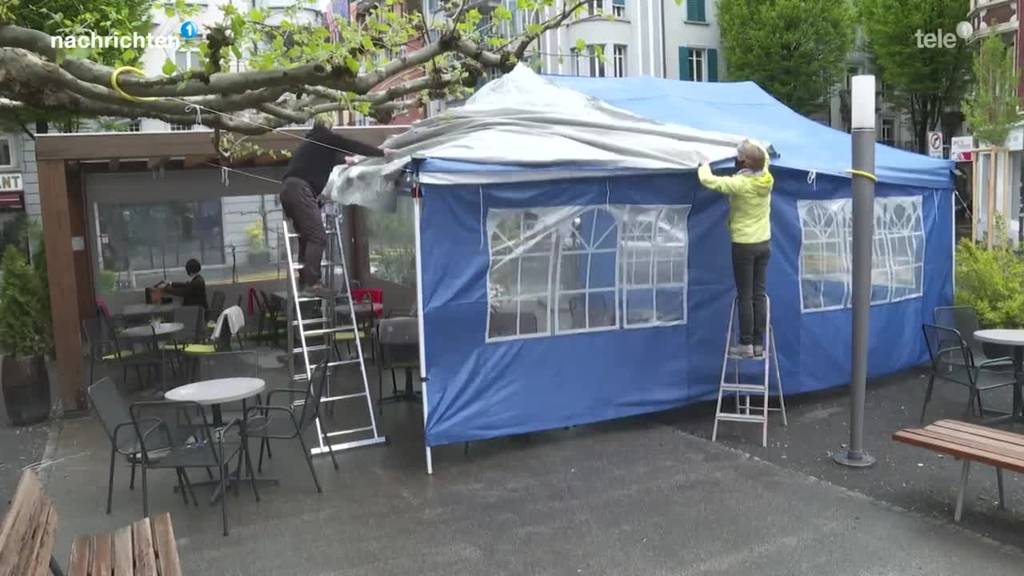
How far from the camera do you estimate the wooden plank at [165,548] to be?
366 centimetres

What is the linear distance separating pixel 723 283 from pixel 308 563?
4.38m

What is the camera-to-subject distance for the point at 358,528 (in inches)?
213

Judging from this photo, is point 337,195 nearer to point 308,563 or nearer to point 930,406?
point 308,563

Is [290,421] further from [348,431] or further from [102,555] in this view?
[102,555]

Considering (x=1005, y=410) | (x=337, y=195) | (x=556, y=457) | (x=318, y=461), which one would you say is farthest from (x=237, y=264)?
(x=1005, y=410)

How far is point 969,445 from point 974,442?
0.28 ft

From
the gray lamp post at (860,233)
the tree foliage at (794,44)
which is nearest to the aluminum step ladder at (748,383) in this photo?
the gray lamp post at (860,233)

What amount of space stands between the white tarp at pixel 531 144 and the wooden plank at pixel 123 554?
3.06m

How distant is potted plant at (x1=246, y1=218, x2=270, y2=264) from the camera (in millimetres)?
14484

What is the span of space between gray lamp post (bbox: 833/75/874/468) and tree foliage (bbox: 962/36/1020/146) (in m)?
10.9

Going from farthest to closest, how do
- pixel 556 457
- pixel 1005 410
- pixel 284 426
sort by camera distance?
pixel 1005 410 → pixel 556 457 → pixel 284 426

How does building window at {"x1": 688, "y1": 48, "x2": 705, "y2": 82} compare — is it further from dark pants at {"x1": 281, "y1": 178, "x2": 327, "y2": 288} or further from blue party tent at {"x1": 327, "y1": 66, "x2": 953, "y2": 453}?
dark pants at {"x1": 281, "y1": 178, "x2": 327, "y2": 288}

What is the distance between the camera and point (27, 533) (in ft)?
11.4

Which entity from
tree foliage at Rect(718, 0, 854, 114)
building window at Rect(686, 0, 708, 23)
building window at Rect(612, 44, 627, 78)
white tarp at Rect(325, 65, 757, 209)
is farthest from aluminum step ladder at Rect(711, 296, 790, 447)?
building window at Rect(686, 0, 708, 23)
